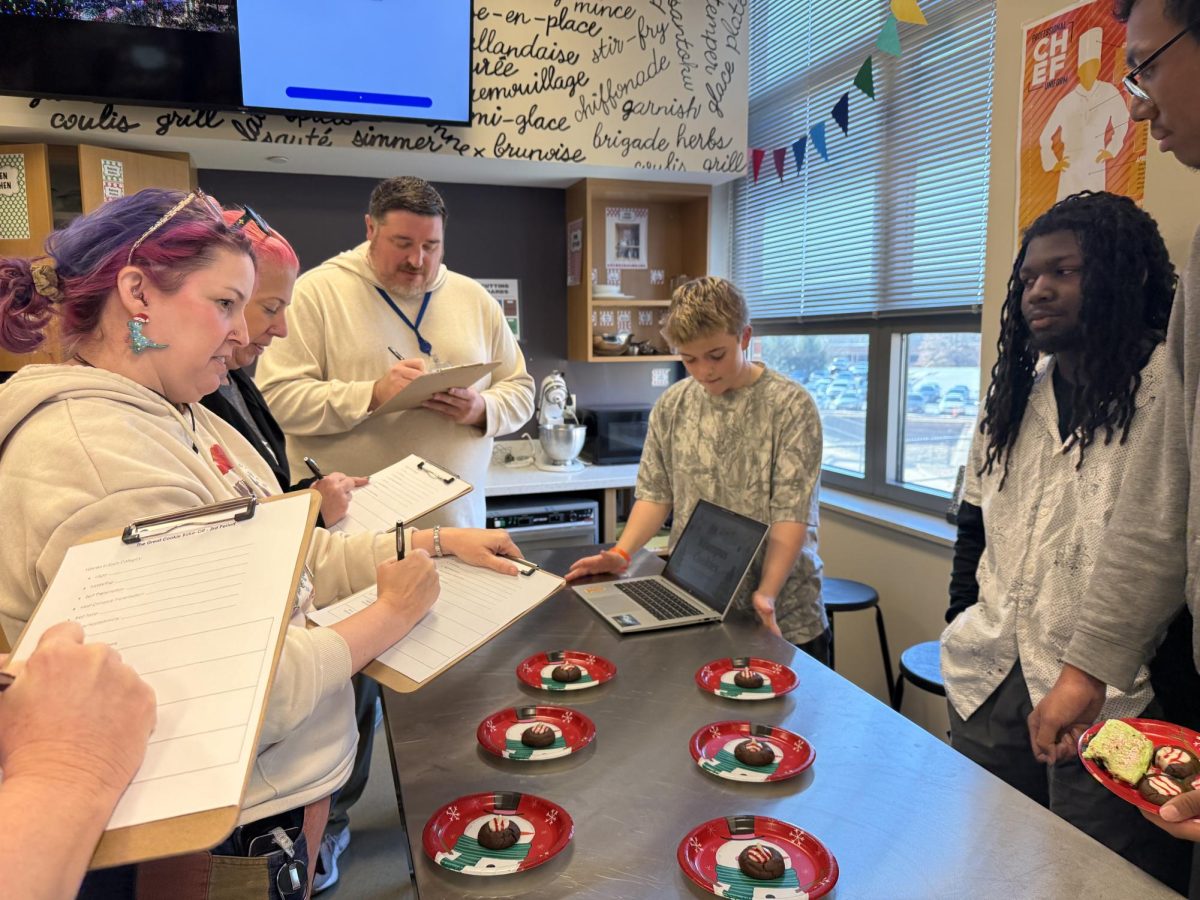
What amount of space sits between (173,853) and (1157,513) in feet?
4.13

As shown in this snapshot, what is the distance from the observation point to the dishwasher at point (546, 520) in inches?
128

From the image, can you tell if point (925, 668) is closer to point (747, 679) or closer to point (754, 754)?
point (747, 679)

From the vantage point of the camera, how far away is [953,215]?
2639 mm

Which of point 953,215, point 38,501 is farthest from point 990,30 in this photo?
point 38,501

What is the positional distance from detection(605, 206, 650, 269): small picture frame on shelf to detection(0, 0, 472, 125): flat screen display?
3.27ft

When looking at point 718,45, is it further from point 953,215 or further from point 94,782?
point 94,782

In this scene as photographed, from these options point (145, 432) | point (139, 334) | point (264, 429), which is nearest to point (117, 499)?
point (145, 432)

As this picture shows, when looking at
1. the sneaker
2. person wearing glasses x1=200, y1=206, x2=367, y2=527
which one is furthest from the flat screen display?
the sneaker

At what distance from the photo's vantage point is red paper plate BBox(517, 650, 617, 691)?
1.28 meters

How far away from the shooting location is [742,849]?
2.89 feet

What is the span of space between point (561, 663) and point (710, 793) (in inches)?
16.9

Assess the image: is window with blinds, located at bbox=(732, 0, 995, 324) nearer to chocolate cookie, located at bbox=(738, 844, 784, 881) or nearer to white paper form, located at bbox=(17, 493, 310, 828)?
chocolate cookie, located at bbox=(738, 844, 784, 881)

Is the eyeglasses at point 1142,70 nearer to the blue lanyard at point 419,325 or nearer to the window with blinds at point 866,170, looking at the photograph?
the window with blinds at point 866,170

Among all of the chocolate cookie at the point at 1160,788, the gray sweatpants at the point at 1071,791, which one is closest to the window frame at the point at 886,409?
the gray sweatpants at the point at 1071,791
